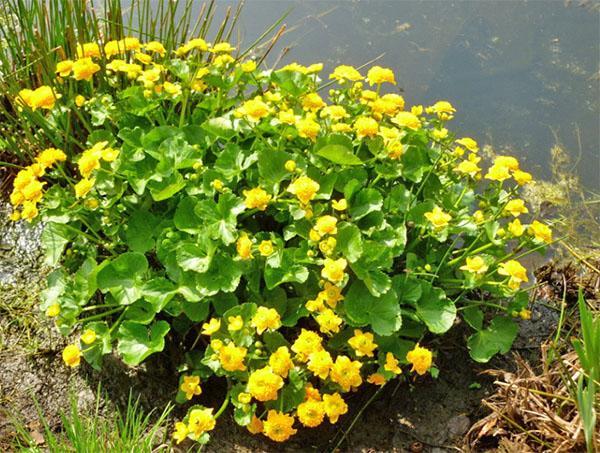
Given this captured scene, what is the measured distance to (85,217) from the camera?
2.07 m

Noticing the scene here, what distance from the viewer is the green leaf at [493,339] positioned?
6.70 feet

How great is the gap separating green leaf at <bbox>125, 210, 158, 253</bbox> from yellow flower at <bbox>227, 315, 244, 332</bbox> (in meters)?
0.37

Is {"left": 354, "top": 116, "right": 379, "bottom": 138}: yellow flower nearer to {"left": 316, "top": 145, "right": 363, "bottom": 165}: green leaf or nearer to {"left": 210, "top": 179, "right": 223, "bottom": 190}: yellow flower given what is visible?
{"left": 316, "top": 145, "right": 363, "bottom": 165}: green leaf

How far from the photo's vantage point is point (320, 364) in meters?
1.73

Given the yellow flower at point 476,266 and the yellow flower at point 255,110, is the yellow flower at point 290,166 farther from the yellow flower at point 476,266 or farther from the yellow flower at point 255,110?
the yellow flower at point 476,266

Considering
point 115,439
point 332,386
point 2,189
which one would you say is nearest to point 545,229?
point 332,386

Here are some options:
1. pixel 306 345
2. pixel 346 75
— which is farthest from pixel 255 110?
pixel 306 345

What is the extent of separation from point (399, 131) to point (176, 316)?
95 centimetres

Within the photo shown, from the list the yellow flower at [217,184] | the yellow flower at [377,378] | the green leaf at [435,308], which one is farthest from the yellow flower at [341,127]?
the yellow flower at [377,378]

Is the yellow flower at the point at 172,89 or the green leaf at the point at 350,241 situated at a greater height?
the yellow flower at the point at 172,89

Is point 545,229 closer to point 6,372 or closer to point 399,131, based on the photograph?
point 399,131

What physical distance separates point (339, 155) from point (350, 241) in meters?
0.29

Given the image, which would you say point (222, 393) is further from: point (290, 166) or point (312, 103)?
point (312, 103)

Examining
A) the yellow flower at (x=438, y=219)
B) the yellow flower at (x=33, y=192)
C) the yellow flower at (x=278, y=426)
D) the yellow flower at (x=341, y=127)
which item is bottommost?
the yellow flower at (x=278, y=426)
